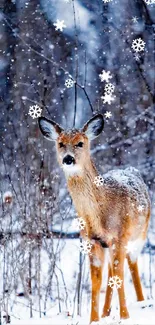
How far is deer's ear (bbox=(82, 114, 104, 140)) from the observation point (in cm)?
683

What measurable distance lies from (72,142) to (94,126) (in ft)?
1.20

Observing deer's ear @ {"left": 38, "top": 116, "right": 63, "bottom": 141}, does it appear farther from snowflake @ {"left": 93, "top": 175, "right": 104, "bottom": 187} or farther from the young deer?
snowflake @ {"left": 93, "top": 175, "right": 104, "bottom": 187}

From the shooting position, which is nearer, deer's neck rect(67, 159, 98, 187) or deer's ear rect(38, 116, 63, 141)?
deer's neck rect(67, 159, 98, 187)

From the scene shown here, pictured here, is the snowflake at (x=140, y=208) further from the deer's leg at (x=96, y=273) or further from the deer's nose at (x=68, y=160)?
the deer's nose at (x=68, y=160)

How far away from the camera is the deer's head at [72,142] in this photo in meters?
6.50

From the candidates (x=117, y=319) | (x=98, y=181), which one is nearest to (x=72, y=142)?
(x=98, y=181)

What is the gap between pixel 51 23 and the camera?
55.4 feet

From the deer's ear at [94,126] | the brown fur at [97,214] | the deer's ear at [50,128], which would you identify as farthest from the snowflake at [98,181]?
the deer's ear at [50,128]

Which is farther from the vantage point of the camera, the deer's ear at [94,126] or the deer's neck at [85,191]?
the deer's ear at [94,126]

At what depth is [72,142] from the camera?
661 cm

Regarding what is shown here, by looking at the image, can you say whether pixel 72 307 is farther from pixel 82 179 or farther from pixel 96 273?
pixel 82 179

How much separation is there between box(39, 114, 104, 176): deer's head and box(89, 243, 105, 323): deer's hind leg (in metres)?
0.75

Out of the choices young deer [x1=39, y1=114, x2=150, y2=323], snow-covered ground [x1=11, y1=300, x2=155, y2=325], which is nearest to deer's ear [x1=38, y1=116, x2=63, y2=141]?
young deer [x1=39, y1=114, x2=150, y2=323]

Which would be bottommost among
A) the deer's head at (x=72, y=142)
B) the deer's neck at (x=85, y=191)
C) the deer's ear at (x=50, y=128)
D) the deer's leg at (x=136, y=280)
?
the deer's leg at (x=136, y=280)
